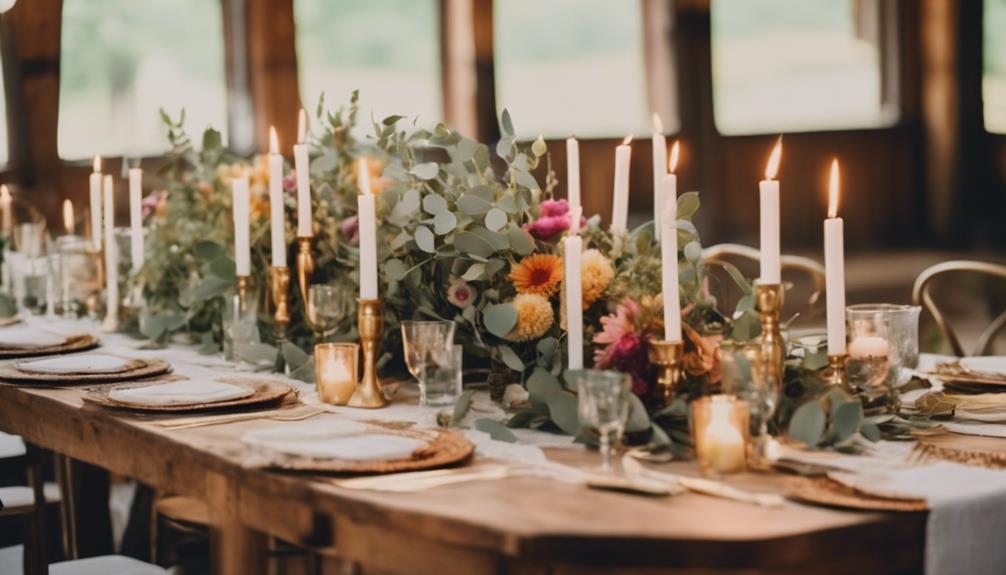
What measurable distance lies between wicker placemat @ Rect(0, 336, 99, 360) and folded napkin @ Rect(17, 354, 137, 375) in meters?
0.21

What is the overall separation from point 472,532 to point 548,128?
5.58 metres

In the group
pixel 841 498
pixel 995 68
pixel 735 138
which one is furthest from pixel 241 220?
pixel 995 68

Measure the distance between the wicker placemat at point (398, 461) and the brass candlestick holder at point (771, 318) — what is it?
436 mm

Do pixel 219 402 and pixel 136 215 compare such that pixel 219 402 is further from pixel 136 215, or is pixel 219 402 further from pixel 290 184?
pixel 136 215

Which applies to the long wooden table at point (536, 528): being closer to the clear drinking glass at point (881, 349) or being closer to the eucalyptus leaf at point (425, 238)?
the clear drinking glass at point (881, 349)

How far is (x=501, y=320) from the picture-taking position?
221 cm

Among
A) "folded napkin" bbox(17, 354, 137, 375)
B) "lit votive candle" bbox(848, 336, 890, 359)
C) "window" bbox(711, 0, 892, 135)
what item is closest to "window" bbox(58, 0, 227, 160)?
"window" bbox(711, 0, 892, 135)

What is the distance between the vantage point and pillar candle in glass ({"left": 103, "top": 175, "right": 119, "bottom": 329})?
3.29 m

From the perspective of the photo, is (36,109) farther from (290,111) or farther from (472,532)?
(472,532)

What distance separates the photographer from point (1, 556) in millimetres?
3062

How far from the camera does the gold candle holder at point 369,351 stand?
2.23m

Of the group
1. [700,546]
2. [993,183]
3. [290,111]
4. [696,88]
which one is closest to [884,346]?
[700,546]

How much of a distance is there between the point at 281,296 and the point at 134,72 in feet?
12.4

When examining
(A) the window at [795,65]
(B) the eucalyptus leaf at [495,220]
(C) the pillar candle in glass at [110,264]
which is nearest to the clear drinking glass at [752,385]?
(B) the eucalyptus leaf at [495,220]
